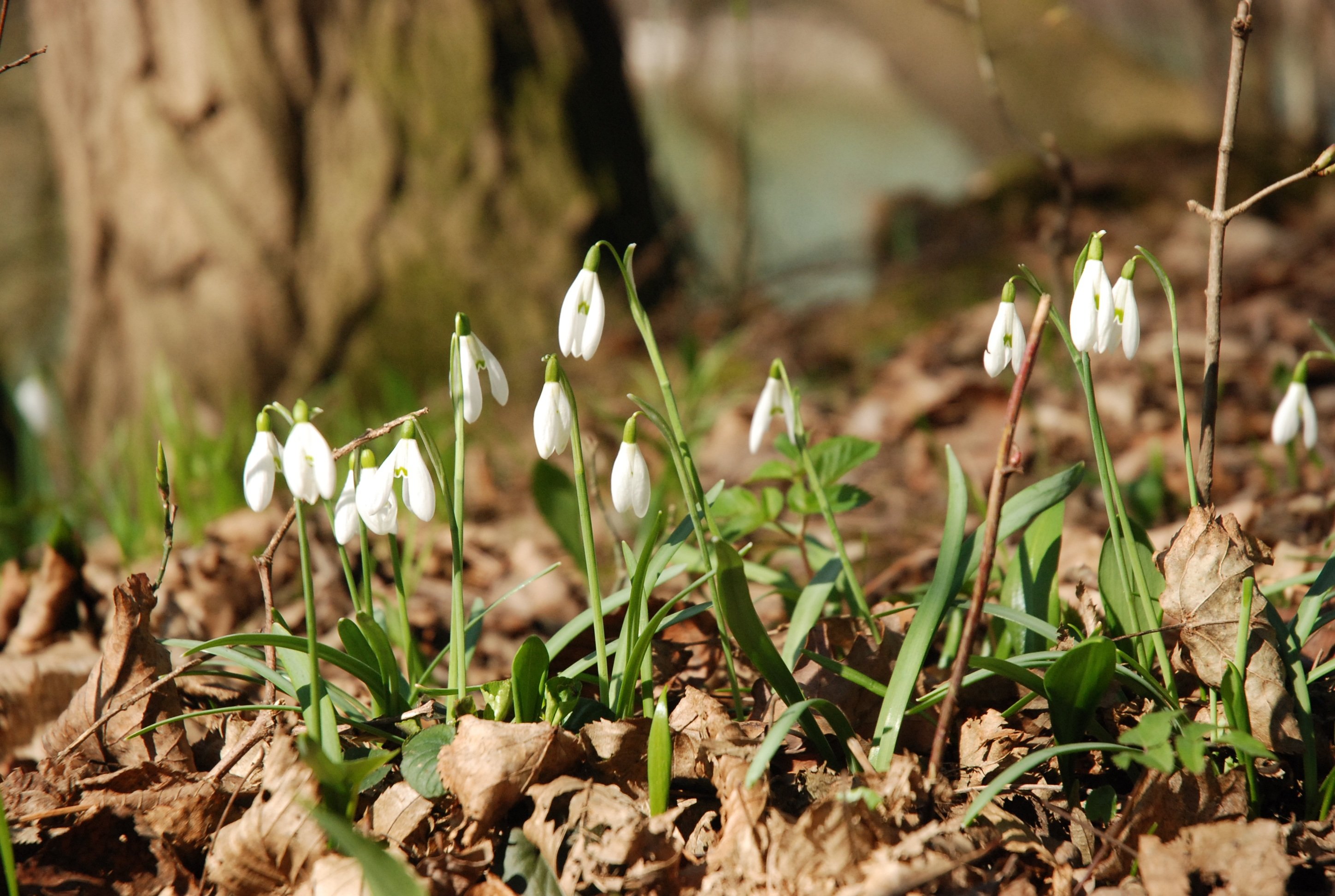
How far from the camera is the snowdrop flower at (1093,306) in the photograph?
1181mm

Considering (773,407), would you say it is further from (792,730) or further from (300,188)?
(300,188)

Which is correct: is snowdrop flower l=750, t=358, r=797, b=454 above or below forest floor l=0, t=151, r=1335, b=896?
above

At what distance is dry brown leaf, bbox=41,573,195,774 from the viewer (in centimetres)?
140

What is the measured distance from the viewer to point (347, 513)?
3.96 feet

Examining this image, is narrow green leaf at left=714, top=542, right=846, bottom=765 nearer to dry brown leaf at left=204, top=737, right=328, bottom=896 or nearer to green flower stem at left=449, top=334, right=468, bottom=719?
green flower stem at left=449, top=334, right=468, bottom=719

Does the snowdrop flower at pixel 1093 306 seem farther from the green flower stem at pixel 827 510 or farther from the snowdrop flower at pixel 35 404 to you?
the snowdrop flower at pixel 35 404

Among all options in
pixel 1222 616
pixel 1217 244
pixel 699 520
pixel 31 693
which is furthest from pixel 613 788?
Answer: pixel 31 693

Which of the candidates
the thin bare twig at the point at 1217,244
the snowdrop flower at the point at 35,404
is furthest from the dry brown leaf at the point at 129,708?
the snowdrop flower at the point at 35,404

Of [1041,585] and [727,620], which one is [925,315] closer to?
[1041,585]

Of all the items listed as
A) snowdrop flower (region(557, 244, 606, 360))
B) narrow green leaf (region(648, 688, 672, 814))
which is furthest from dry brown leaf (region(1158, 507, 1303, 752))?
snowdrop flower (region(557, 244, 606, 360))

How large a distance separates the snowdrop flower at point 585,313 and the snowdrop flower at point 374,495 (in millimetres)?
285

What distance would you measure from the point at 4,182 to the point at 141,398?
14.3 ft

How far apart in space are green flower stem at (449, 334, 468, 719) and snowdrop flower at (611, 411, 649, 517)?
21 centimetres

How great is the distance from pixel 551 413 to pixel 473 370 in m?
0.12
